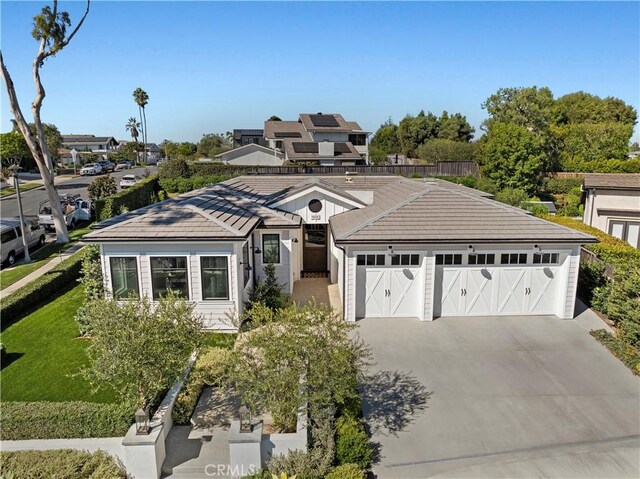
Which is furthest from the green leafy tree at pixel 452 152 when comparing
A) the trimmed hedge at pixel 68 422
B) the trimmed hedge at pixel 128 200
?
the trimmed hedge at pixel 68 422

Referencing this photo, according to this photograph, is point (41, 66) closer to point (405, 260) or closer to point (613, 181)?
point (405, 260)

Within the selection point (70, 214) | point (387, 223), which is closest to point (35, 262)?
point (70, 214)

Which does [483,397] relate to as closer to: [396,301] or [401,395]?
[401,395]

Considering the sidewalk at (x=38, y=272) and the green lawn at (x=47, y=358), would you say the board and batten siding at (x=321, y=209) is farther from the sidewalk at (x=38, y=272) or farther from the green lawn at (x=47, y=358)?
the green lawn at (x=47, y=358)

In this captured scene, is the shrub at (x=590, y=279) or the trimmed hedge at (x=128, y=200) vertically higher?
the trimmed hedge at (x=128, y=200)

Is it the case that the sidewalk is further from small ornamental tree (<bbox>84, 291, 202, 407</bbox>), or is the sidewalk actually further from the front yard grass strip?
the front yard grass strip
